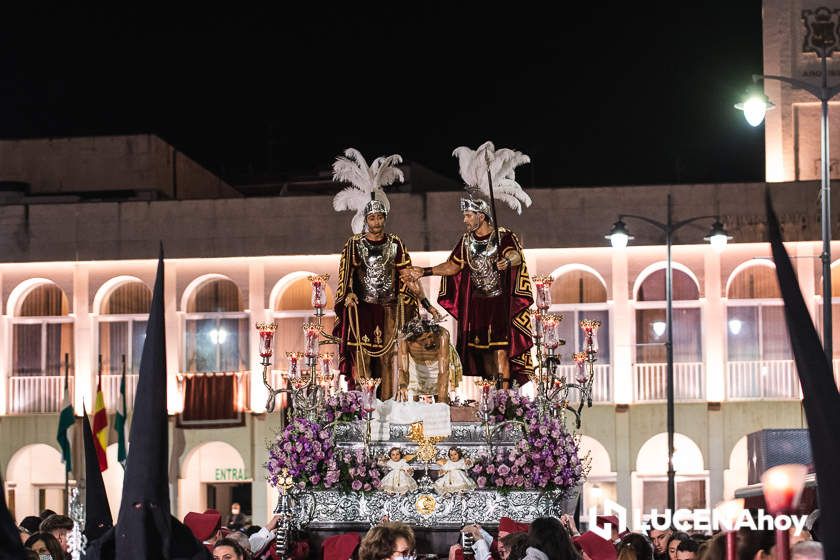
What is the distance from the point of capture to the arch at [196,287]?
4294 centimetres

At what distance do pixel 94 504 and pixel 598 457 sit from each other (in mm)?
32941

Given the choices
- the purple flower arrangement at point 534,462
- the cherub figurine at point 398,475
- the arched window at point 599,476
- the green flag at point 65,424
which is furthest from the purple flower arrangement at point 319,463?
the arched window at point 599,476

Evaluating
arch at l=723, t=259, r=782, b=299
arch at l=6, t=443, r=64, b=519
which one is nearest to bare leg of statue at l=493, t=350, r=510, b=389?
arch at l=723, t=259, r=782, b=299

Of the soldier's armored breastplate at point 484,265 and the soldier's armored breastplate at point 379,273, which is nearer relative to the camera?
the soldier's armored breastplate at point 484,265

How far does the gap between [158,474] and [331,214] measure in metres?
33.9

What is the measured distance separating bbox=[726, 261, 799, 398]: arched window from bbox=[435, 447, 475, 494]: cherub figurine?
79.4 feet

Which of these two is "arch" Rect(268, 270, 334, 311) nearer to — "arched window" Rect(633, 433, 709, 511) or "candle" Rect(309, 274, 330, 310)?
"arched window" Rect(633, 433, 709, 511)

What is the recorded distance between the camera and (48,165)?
48.3 meters

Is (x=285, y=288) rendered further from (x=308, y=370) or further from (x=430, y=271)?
(x=308, y=370)

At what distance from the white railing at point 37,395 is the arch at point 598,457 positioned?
1326cm

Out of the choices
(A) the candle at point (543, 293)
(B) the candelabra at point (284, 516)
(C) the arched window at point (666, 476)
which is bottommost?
(C) the arched window at point (666, 476)

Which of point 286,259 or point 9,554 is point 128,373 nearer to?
point 286,259

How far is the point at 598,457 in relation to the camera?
42.4 metres

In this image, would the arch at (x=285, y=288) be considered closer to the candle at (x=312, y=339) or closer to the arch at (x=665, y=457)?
the arch at (x=665, y=457)
